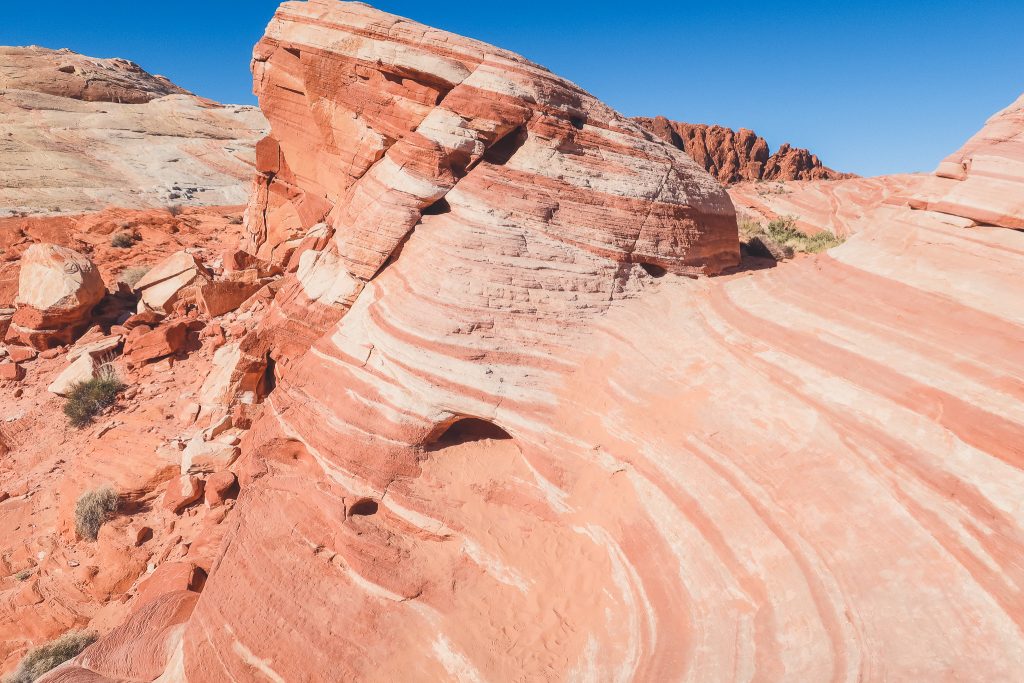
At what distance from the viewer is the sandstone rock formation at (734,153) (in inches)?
2756

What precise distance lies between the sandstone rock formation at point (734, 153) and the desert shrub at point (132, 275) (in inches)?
2620

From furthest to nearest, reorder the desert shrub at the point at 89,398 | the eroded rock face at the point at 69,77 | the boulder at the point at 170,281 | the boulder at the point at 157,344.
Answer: the eroded rock face at the point at 69,77, the boulder at the point at 170,281, the boulder at the point at 157,344, the desert shrub at the point at 89,398

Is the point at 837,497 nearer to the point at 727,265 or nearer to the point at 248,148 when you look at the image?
the point at 727,265

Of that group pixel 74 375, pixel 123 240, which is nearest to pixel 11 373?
pixel 74 375

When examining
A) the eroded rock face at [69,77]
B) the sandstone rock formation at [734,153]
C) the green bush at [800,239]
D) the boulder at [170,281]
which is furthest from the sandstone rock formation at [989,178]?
the sandstone rock formation at [734,153]

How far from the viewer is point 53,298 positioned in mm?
11508

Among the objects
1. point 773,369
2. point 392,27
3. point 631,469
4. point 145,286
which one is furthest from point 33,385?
point 773,369

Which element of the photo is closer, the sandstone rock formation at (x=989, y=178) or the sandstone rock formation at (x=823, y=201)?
the sandstone rock formation at (x=989, y=178)

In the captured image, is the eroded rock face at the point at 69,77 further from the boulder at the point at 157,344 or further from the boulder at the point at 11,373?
the boulder at the point at 157,344

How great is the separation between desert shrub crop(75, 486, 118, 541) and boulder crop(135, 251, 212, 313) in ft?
16.4

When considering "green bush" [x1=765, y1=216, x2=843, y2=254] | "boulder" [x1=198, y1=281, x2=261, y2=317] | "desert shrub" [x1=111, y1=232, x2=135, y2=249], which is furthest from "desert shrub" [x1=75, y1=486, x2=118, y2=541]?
"green bush" [x1=765, y1=216, x2=843, y2=254]

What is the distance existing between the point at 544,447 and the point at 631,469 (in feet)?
3.38

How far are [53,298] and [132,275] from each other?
Result: 10.3 ft

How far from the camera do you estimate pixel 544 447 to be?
6.06 meters
